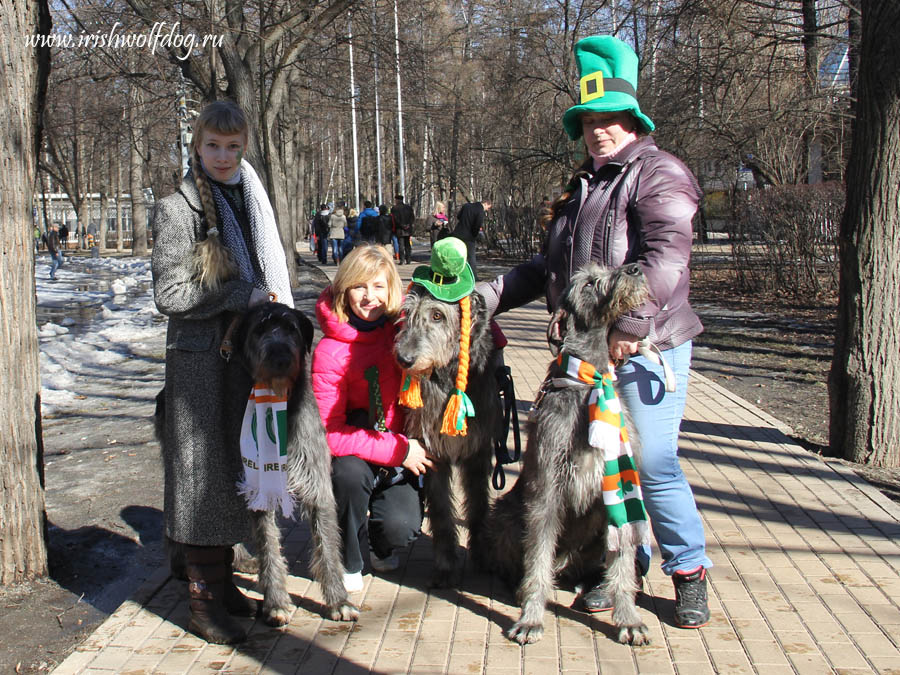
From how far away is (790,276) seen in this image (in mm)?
14703

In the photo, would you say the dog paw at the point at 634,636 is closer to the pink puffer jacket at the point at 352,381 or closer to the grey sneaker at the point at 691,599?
the grey sneaker at the point at 691,599

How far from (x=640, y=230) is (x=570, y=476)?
3.36 feet

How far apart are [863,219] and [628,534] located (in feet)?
11.6

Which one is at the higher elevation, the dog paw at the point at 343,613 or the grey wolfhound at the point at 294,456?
the grey wolfhound at the point at 294,456

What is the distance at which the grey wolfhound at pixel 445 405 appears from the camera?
3.51 m

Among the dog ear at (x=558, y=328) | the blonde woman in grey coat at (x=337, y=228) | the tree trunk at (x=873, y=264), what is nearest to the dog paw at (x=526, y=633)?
the dog ear at (x=558, y=328)

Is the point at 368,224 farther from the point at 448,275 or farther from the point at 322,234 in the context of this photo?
the point at 448,275

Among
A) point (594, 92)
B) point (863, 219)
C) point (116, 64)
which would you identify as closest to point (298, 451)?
point (594, 92)

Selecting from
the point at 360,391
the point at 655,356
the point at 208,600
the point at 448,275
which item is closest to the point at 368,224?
the point at 360,391

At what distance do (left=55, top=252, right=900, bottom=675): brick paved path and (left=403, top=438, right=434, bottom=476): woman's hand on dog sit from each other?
639mm

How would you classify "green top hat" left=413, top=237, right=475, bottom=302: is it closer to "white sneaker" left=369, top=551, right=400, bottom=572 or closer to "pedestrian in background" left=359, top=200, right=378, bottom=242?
"white sneaker" left=369, top=551, right=400, bottom=572

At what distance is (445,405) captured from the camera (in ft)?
12.0

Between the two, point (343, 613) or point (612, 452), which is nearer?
point (612, 452)

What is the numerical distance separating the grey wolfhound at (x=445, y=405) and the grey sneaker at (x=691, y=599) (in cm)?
98
